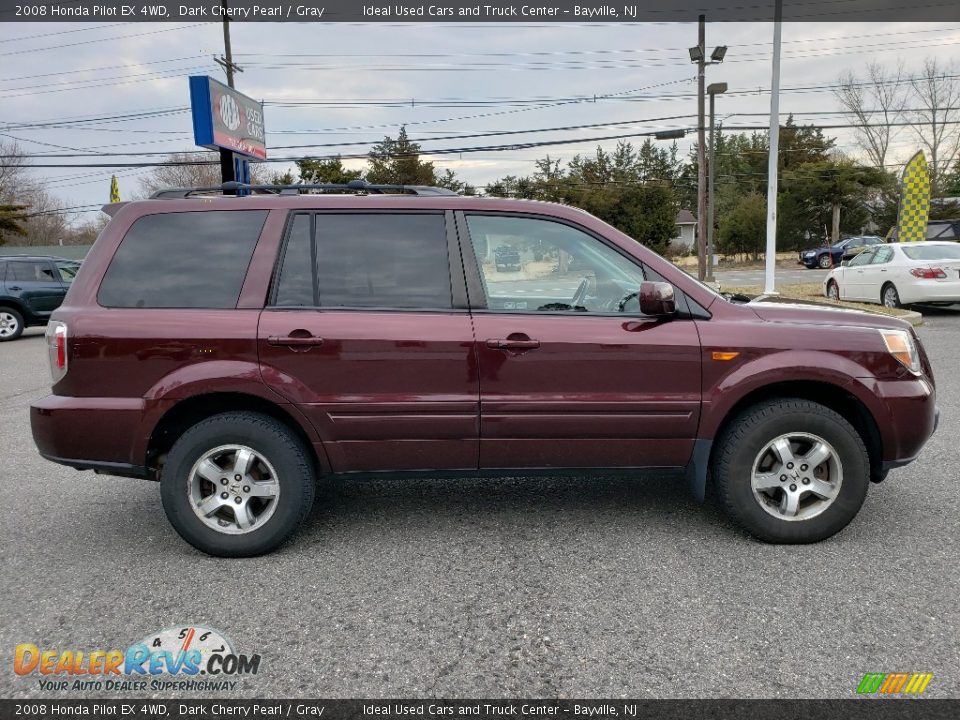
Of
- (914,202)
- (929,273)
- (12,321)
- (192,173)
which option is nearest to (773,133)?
(929,273)

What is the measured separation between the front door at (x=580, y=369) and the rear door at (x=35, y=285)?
46.4ft

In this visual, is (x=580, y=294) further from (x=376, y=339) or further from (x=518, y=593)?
(x=518, y=593)

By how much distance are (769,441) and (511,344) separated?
1413 millimetres

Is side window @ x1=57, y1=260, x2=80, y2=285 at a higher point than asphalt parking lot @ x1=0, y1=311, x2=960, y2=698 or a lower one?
higher

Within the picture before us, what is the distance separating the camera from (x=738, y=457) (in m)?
3.55

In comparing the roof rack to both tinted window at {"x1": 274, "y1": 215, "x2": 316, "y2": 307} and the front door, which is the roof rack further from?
the front door

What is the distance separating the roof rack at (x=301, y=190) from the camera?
377 cm

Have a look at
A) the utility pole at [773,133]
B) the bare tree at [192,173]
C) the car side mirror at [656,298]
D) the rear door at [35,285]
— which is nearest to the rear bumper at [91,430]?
the car side mirror at [656,298]

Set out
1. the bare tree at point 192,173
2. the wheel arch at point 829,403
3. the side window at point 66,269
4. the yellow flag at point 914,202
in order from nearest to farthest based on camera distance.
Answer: the wheel arch at point 829,403 < the side window at point 66,269 < the yellow flag at point 914,202 < the bare tree at point 192,173

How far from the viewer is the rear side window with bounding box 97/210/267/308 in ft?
11.6

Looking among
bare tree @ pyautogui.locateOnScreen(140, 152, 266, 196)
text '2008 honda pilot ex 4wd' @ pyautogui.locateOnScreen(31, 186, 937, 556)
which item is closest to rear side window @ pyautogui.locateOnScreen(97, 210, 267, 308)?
text '2008 honda pilot ex 4wd' @ pyautogui.locateOnScreen(31, 186, 937, 556)

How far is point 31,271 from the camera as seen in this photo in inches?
582

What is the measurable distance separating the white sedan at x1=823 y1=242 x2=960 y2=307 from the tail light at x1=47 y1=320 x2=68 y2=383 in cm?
1392

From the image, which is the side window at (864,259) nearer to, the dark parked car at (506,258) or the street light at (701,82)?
the street light at (701,82)
